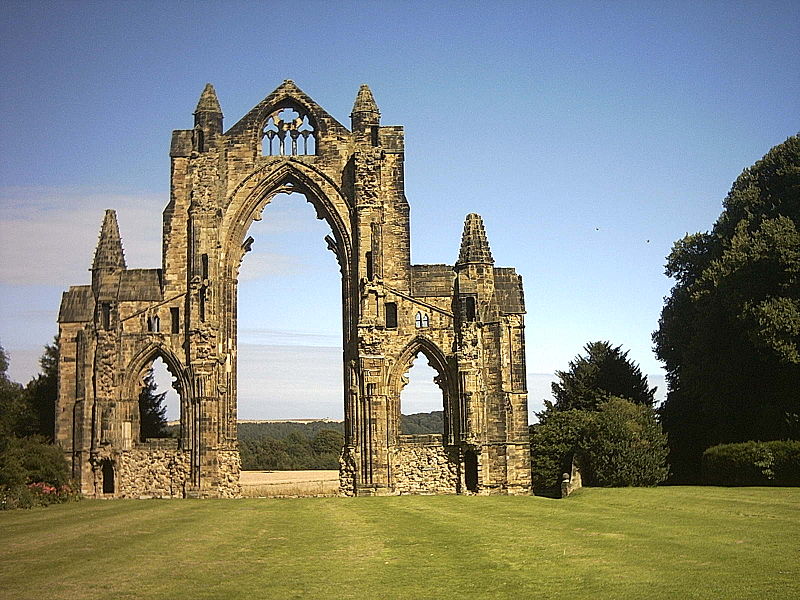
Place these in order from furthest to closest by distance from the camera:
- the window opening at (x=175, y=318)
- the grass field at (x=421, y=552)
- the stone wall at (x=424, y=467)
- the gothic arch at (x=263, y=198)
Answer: the gothic arch at (x=263, y=198) → the window opening at (x=175, y=318) → the stone wall at (x=424, y=467) → the grass field at (x=421, y=552)

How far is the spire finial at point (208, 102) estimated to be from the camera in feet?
115

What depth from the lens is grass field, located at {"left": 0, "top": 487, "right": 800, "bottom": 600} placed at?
1196cm

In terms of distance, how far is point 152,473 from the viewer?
1297 inches

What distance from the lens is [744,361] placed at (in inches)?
1359

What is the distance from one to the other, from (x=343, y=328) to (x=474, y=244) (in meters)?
5.34

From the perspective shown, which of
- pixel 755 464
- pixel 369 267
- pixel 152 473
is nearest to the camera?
pixel 755 464

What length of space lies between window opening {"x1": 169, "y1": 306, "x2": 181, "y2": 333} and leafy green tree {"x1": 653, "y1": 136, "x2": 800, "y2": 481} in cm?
1841

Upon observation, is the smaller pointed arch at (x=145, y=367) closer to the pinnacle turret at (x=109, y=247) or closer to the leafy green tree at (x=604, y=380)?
the pinnacle turret at (x=109, y=247)

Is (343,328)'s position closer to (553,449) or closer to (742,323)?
(553,449)

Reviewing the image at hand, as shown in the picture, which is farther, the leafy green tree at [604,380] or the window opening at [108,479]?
the leafy green tree at [604,380]

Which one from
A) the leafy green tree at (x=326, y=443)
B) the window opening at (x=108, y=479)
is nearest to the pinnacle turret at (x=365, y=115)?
the window opening at (x=108, y=479)

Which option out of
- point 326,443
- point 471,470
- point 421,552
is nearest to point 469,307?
point 471,470

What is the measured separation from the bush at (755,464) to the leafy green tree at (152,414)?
21191 millimetres

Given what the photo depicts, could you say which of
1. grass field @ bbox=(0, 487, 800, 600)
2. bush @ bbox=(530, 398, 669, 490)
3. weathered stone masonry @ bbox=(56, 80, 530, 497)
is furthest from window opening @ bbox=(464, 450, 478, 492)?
grass field @ bbox=(0, 487, 800, 600)
